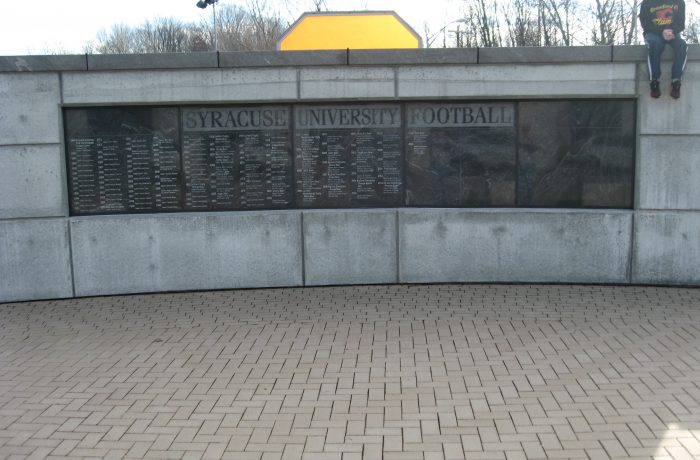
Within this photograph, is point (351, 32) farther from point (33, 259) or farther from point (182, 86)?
point (33, 259)

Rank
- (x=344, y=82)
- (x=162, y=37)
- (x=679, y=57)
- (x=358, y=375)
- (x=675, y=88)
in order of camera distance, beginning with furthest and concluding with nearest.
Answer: (x=162, y=37) < (x=344, y=82) < (x=675, y=88) < (x=679, y=57) < (x=358, y=375)

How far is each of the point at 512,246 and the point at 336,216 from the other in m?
2.15

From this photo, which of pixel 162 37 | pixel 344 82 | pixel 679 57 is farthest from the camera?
pixel 162 37

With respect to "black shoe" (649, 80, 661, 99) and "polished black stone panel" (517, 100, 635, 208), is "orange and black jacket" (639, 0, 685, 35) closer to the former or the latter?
"black shoe" (649, 80, 661, 99)

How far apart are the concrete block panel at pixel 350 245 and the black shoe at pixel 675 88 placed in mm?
3450

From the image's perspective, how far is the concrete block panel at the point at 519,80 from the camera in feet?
27.2

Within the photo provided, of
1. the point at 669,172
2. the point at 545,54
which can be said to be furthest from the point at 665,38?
the point at 669,172

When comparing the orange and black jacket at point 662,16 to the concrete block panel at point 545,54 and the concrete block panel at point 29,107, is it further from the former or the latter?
the concrete block panel at point 29,107

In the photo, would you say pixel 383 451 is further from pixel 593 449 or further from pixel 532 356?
pixel 532 356

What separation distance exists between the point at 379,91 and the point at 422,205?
1.47 metres

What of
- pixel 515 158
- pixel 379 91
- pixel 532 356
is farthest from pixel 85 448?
pixel 515 158

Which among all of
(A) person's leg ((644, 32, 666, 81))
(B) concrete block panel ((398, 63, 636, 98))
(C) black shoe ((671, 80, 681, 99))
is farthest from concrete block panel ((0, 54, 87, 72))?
(C) black shoe ((671, 80, 681, 99))

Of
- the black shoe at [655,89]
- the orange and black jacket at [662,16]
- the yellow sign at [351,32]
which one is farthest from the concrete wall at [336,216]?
the yellow sign at [351,32]

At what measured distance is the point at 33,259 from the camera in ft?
27.5
